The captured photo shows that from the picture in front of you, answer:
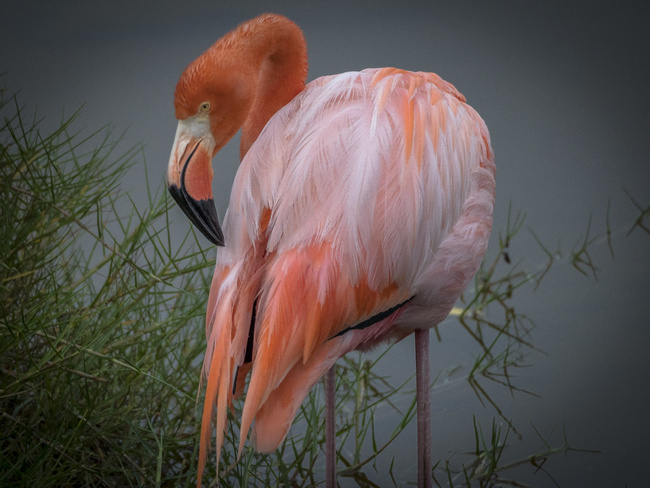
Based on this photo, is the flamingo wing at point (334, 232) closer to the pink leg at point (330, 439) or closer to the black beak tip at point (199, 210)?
the black beak tip at point (199, 210)

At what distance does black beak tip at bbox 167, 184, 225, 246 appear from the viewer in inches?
43.3

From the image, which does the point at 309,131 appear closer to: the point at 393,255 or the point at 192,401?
the point at 393,255

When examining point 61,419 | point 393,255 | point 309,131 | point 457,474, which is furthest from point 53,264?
point 457,474

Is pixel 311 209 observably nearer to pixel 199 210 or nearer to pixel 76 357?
pixel 199 210

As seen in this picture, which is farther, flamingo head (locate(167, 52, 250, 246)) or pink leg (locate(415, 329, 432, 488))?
pink leg (locate(415, 329, 432, 488))

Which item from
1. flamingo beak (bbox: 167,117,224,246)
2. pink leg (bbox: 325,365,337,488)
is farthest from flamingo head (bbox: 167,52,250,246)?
pink leg (bbox: 325,365,337,488)

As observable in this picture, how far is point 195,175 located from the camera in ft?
3.69

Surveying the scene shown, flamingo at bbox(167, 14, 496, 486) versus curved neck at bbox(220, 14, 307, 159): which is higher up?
curved neck at bbox(220, 14, 307, 159)

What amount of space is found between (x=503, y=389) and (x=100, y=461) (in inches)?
36.4

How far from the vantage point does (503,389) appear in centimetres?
178

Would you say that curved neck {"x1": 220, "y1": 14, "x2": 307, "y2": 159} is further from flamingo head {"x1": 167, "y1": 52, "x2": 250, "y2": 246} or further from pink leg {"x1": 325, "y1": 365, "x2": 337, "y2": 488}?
pink leg {"x1": 325, "y1": 365, "x2": 337, "y2": 488}

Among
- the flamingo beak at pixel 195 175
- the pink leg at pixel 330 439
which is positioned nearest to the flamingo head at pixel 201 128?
the flamingo beak at pixel 195 175

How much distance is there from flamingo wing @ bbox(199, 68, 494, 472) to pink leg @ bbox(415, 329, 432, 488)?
0.10 meters

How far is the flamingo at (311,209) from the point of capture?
1047 mm
